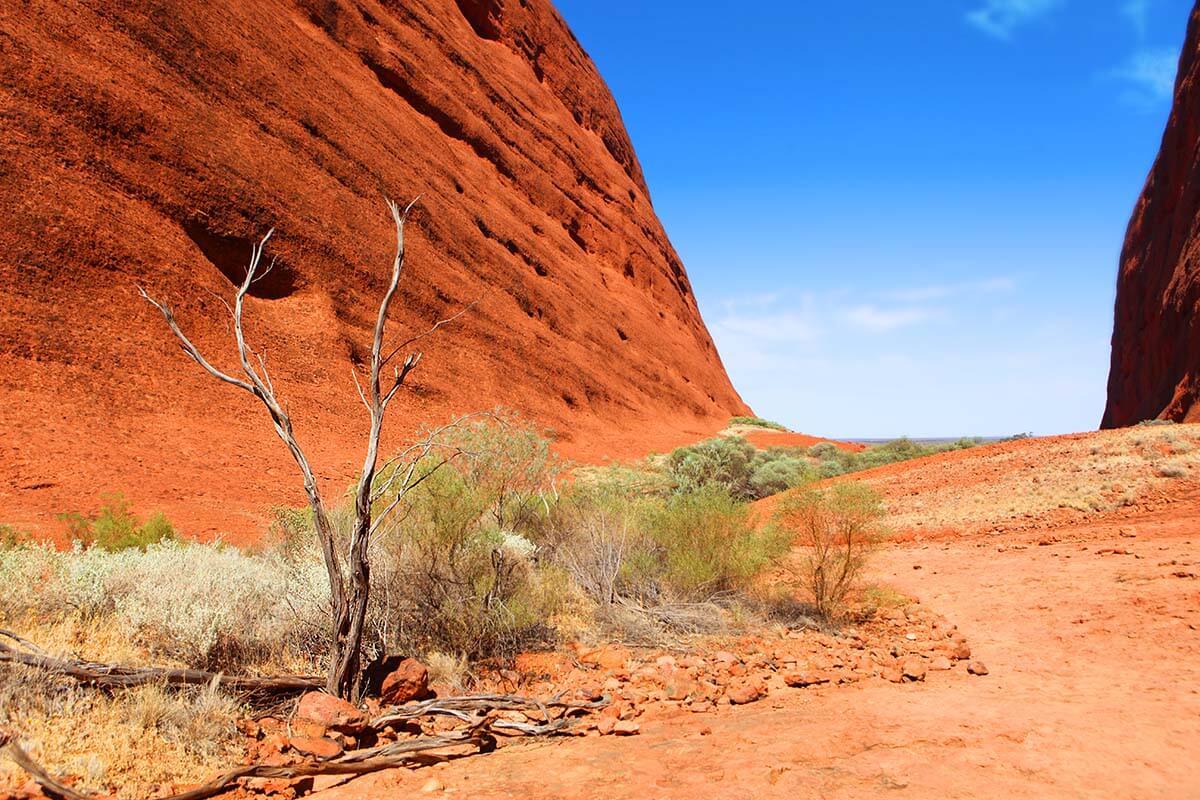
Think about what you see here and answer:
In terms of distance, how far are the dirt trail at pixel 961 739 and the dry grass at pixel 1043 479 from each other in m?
5.91

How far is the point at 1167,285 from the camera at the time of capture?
33406 millimetres

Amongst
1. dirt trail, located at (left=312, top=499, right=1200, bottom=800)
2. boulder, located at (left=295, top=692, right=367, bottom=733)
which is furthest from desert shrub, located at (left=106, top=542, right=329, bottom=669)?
dirt trail, located at (left=312, top=499, right=1200, bottom=800)

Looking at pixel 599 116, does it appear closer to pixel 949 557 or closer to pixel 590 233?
pixel 590 233

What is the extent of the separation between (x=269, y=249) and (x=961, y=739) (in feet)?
59.4

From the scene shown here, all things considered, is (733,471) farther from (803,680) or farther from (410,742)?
(410,742)

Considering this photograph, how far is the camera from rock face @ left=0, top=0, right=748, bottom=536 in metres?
11.6

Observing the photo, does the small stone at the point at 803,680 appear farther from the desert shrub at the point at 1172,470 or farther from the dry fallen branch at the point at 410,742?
the desert shrub at the point at 1172,470

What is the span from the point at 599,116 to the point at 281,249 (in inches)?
1262

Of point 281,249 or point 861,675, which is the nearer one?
point 861,675

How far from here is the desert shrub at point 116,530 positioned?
7.11 m

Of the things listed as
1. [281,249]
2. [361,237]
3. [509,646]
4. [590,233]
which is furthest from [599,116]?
[509,646]

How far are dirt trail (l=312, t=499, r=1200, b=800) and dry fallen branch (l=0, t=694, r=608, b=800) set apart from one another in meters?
0.11

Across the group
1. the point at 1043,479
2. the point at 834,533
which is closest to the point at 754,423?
the point at 1043,479

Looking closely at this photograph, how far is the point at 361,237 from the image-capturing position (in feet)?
66.3
